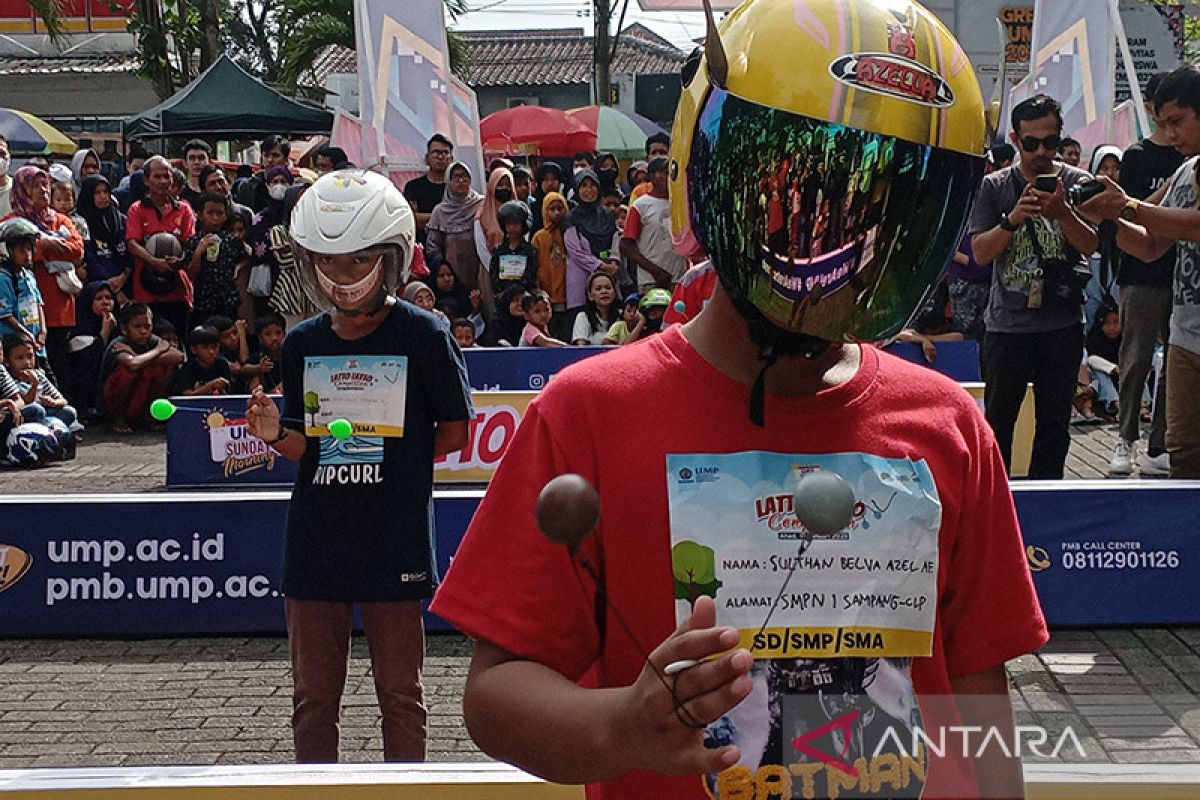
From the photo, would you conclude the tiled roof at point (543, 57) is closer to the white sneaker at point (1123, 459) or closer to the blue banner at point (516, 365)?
the blue banner at point (516, 365)

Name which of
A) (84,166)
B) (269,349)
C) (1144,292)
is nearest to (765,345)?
(1144,292)

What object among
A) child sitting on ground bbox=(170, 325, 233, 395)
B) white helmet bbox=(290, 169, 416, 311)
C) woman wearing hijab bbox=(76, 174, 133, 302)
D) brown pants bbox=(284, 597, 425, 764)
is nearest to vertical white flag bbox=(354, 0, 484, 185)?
child sitting on ground bbox=(170, 325, 233, 395)

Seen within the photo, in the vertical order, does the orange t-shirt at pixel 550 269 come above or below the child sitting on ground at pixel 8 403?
above

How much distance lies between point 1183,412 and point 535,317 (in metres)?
7.33

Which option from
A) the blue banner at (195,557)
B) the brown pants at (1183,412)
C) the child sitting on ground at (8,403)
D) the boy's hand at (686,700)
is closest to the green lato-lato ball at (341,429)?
the blue banner at (195,557)

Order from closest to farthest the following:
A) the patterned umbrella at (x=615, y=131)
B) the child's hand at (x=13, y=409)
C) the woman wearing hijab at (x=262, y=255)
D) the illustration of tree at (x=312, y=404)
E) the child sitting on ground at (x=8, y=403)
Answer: the illustration of tree at (x=312, y=404) < the child sitting on ground at (x=8, y=403) < the child's hand at (x=13, y=409) < the woman wearing hijab at (x=262, y=255) < the patterned umbrella at (x=615, y=131)

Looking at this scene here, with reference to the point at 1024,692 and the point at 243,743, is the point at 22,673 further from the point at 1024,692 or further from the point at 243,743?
the point at 1024,692

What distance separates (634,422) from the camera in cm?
167

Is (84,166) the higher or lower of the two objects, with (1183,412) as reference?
lower

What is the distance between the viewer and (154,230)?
13641 mm

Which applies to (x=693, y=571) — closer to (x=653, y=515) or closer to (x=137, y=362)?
(x=653, y=515)

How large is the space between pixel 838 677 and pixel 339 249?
288cm

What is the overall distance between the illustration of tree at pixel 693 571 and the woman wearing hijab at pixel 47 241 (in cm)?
1160

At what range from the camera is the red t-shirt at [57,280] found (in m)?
12.6
